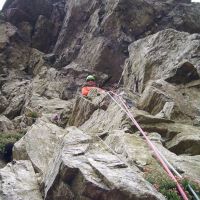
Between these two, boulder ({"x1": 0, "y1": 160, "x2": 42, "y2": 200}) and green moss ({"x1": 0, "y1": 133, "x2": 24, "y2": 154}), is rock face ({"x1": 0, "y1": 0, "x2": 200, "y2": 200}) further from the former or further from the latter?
green moss ({"x1": 0, "y1": 133, "x2": 24, "y2": 154})

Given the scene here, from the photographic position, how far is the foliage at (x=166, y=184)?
24.9 feet

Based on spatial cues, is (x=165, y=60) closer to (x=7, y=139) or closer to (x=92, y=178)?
(x=7, y=139)

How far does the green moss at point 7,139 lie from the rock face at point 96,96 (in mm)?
270

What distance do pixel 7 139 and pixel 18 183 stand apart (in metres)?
10.9

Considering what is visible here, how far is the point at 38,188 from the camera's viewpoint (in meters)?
9.47

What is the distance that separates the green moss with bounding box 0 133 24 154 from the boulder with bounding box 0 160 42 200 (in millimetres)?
7908

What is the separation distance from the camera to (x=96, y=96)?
772 inches

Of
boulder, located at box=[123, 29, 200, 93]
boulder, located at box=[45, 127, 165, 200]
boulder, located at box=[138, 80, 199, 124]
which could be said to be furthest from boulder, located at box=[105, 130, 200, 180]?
boulder, located at box=[123, 29, 200, 93]

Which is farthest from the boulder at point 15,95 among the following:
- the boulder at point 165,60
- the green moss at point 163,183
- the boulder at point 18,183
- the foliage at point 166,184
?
the foliage at point 166,184

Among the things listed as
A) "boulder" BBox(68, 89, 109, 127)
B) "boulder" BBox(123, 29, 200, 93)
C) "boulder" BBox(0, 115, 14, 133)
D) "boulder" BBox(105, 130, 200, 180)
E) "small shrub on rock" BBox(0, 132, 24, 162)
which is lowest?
"boulder" BBox(0, 115, 14, 133)

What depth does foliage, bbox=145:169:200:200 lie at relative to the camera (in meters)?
7.60

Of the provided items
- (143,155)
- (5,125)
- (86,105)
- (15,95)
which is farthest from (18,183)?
(15,95)

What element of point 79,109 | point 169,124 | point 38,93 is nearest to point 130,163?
point 169,124

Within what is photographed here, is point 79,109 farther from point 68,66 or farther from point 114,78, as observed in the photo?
point 68,66
